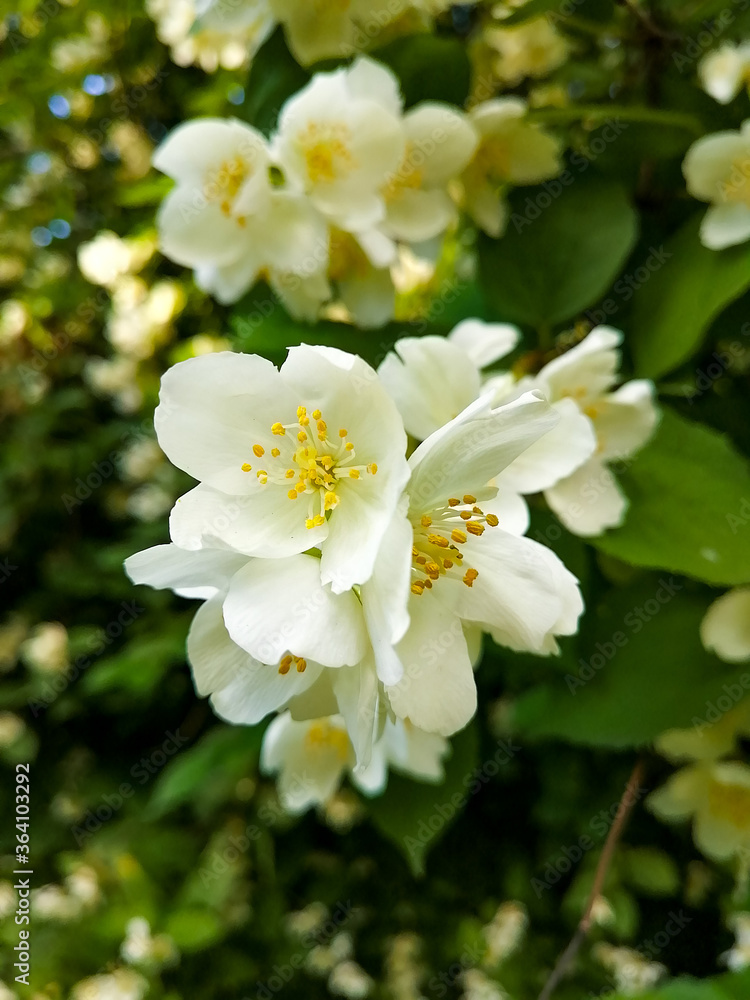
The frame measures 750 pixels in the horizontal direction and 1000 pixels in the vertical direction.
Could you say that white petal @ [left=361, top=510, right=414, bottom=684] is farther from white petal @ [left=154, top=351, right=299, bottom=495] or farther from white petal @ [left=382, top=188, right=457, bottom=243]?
white petal @ [left=382, top=188, right=457, bottom=243]

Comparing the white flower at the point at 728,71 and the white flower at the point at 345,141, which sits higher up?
the white flower at the point at 345,141

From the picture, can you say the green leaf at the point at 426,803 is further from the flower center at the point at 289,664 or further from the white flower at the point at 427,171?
the white flower at the point at 427,171

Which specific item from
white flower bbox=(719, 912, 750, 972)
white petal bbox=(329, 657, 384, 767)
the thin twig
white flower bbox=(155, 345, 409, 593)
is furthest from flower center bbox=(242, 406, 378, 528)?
white flower bbox=(719, 912, 750, 972)

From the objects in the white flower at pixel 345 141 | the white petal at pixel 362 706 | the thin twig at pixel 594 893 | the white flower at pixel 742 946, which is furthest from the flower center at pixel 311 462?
the white flower at pixel 742 946

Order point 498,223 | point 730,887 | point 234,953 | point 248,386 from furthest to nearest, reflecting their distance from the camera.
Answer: point 234,953 → point 730,887 → point 498,223 → point 248,386

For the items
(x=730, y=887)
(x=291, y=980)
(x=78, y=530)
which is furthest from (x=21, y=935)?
(x=730, y=887)

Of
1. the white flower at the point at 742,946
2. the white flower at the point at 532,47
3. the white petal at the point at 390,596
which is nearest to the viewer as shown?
the white petal at the point at 390,596

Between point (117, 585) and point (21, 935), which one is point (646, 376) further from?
point (21, 935)
